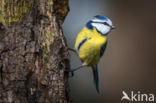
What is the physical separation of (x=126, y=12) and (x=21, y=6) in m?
2.22

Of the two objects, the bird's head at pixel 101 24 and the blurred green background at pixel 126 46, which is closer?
the bird's head at pixel 101 24

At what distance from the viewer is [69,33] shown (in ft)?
16.5

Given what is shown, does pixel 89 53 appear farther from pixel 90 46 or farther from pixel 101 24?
pixel 101 24

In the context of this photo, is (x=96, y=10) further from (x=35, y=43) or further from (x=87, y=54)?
(x=35, y=43)

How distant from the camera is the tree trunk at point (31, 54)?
248 centimetres

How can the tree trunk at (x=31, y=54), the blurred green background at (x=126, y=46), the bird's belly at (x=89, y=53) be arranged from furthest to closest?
the blurred green background at (x=126, y=46)
the bird's belly at (x=89, y=53)
the tree trunk at (x=31, y=54)

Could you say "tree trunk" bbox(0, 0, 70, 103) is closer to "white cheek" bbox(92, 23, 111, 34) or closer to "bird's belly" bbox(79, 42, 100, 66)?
"bird's belly" bbox(79, 42, 100, 66)

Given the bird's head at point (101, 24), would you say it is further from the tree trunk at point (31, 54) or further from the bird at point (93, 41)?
the tree trunk at point (31, 54)

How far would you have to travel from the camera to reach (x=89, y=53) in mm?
3029

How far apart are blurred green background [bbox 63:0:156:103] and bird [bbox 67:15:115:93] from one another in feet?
4.60

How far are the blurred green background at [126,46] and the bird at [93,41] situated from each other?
1.40 meters

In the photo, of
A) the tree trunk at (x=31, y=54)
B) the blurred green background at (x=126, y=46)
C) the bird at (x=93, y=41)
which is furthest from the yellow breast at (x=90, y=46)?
the blurred green background at (x=126, y=46)

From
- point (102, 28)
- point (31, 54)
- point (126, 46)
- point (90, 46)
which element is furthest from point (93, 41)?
point (126, 46)

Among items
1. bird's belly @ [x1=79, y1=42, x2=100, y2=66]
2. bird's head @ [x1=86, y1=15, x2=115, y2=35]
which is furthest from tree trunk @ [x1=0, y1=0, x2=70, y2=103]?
bird's head @ [x1=86, y1=15, x2=115, y2=35]
